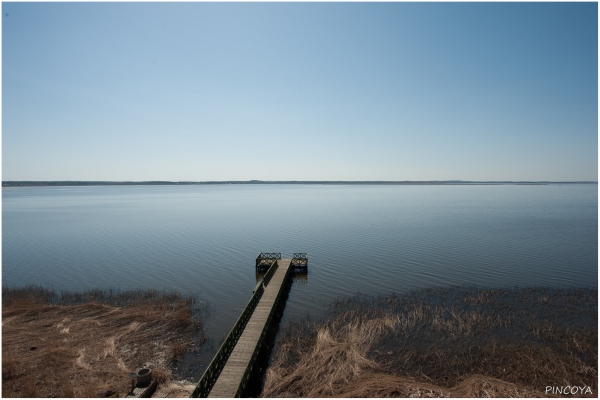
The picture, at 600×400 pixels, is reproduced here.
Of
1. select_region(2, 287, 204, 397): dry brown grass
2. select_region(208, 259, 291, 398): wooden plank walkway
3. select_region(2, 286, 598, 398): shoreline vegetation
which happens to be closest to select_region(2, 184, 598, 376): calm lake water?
select_region(208, 259, 291, 398): wooden plank walkway

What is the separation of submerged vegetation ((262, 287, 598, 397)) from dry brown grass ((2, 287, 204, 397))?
7299 millimetres

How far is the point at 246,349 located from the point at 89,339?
10300 millimetres

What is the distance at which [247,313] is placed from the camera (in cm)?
2289

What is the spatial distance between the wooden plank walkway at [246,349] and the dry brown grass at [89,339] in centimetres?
342

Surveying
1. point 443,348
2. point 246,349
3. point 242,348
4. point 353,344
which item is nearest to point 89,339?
point 242,348

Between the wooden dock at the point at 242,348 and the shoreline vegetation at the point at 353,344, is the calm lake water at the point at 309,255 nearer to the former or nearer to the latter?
the wooden dock at the point at 242,348

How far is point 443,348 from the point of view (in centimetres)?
2028

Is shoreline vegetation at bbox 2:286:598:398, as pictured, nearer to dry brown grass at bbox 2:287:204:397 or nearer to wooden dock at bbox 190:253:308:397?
dry brown grass at bbox 2:287:204:397

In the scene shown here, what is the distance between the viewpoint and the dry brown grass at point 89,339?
16.5m

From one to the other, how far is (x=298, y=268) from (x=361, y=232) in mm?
23584

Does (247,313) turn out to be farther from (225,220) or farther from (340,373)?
(225,220)

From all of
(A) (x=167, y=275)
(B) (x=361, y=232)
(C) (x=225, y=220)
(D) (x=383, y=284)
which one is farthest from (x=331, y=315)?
(C) (x=225, y=220)

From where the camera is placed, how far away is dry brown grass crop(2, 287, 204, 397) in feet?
54.1

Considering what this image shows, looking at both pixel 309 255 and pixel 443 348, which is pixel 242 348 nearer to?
pixel 443 348
